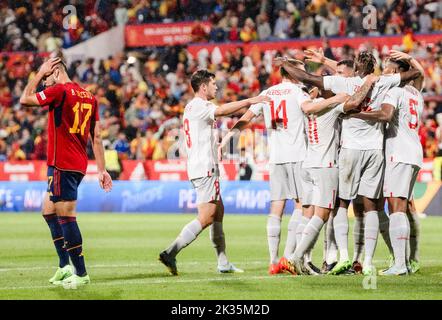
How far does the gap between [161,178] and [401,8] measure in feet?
31.4

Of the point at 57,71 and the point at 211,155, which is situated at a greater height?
the point at 57,71

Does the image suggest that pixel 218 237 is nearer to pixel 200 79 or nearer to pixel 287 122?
pixel 287 122

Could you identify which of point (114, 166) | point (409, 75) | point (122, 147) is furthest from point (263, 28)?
point (409, 75)

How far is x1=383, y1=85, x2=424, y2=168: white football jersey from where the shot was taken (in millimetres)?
12242

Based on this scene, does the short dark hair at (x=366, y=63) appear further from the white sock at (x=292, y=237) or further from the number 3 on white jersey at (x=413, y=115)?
the white sock at (x=292, y=237)

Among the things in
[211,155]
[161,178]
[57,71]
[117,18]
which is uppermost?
[117,18]

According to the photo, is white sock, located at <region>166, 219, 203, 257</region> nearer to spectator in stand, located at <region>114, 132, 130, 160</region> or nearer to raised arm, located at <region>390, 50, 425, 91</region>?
raised arm, located at <region>390, 50, 425, 91</region>

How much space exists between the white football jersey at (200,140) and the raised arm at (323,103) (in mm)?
1182

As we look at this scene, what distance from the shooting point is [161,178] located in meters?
29.7

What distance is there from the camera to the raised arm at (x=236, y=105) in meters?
11.6

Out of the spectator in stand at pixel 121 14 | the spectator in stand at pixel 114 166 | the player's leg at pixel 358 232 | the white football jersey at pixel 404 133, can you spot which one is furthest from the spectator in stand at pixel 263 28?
the white football jersey at pixel 404 133

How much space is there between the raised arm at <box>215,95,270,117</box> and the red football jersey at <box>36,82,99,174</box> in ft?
5.26
